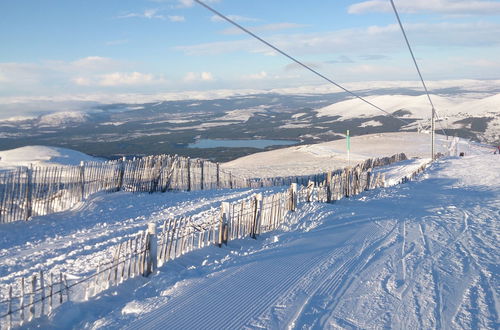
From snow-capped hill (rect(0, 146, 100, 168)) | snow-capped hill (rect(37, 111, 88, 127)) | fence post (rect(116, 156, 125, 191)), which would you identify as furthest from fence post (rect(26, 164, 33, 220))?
snow-capped hill (rect(37, 111, 88, 127))

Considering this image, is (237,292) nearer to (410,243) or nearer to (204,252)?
(204,252)

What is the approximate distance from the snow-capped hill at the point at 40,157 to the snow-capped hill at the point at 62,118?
86433 mm

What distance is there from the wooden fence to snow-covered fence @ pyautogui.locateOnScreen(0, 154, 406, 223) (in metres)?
3.83

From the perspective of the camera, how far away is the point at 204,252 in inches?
298

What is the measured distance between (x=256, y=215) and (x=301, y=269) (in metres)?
2.12

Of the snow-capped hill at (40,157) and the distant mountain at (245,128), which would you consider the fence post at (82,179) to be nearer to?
the snow-capped hill at (40,157)

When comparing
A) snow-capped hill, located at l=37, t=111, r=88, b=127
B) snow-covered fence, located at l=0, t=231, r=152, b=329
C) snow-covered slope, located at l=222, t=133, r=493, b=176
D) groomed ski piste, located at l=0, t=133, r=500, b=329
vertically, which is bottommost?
snow-covered slope, located at l=222, t=133, r=493, b=176

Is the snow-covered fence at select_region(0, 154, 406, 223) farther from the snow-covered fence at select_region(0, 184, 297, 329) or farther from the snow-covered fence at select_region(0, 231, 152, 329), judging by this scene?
the snow-covered fence at select_region(0, 231, 152, 329)

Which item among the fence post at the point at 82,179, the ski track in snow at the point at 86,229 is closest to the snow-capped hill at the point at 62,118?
the fence post at the point at 82,179

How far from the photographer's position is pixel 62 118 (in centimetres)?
12012

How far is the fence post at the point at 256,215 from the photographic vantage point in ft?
29.0

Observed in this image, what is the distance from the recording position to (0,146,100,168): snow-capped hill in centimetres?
2697

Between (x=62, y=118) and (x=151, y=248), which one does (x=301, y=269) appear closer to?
(x=151, y=248)

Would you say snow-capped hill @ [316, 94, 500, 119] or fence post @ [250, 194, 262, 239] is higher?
snow-capped hill @ [316, 94, 500, 119]
